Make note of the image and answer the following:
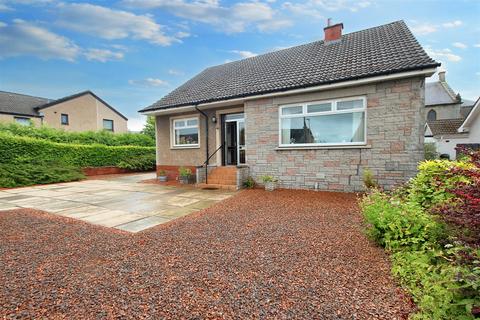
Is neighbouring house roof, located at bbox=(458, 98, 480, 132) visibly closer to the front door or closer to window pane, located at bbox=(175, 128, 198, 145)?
the front door

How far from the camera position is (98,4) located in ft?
28.6

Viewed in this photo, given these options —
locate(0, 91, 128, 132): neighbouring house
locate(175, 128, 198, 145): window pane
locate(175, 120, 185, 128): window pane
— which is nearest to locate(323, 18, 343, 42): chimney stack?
locate(175, 128, 198, 145): window pane

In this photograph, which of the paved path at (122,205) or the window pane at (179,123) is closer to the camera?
the paved path at (122,205)

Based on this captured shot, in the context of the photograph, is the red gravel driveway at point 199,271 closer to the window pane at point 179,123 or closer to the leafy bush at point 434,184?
the leafy bush at point 434,184

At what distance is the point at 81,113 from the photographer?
26.8m

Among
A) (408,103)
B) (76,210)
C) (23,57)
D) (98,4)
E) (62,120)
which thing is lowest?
(76,210)

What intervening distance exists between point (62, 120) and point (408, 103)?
102 feet

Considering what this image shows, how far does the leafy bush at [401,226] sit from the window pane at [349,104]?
467cm

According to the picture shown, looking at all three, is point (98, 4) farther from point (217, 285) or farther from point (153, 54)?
point (217, 285)

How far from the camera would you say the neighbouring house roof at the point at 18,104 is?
22.6m

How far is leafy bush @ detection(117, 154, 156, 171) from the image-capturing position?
52.6 feet

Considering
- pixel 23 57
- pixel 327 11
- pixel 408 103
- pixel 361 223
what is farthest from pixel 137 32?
pixel 361 223

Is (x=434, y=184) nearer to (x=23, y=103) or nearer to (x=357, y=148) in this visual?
(x=357, y=148)

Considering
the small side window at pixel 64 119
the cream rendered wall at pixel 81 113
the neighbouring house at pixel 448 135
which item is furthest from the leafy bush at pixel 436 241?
the small side window at pixel 64 119
